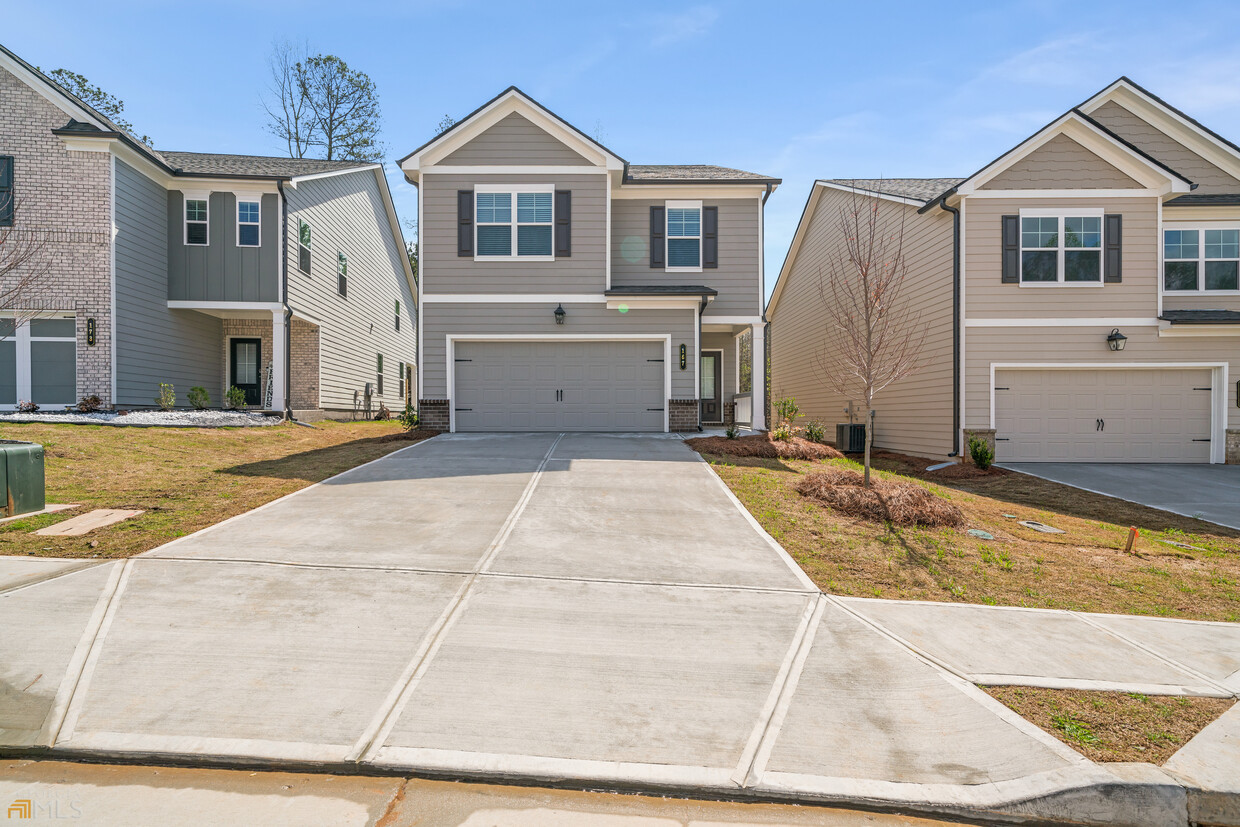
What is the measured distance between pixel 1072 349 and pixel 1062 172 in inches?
148

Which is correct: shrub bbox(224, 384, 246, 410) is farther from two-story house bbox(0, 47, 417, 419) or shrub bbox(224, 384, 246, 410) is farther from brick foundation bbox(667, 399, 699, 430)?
brick foundation bbox(667, 399, 699, 430)

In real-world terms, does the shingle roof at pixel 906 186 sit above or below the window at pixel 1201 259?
above

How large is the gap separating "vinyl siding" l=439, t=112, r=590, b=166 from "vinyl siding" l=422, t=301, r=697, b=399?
337 cm

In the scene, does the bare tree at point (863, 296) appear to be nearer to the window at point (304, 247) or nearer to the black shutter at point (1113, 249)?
the black shutter at point (1113, 249)

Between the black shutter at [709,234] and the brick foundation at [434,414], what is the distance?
7366 millimetres

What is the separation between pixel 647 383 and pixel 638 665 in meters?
10.8

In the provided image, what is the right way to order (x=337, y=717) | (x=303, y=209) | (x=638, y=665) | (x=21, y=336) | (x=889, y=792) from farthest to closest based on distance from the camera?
(x=303, y=209) < (x=21, y=336) < (x=638, y=665) < (x=337, y=717) < (x=889, y=792)

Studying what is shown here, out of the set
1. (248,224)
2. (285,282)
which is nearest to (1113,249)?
(285,282)

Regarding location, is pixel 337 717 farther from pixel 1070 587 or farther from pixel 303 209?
pixel 303 209

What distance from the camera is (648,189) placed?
51.0 ft

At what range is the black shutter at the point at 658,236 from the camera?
51.4ft

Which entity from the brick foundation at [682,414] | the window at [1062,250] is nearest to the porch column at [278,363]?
the brick foundation at [682,414]

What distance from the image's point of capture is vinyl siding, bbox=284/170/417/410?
1764cm

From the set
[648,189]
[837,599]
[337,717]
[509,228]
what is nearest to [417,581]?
[337,717]
